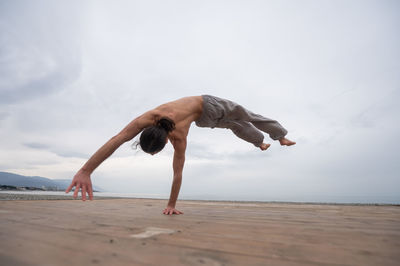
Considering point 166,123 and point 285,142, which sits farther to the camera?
point 285,142

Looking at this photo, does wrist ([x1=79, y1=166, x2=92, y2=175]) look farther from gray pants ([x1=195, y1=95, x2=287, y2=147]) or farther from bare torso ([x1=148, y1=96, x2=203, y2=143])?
gray pants ([x1=195, y1=95, x2=287, y2=147])

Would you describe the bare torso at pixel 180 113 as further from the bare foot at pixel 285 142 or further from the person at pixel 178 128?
the bare foot at pixel 285 142

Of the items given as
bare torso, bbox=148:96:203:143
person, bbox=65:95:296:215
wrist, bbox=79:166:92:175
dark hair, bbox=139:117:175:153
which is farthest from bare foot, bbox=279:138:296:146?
wrist, bbox=79:166:92:175

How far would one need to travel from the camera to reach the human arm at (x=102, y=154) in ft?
7.02

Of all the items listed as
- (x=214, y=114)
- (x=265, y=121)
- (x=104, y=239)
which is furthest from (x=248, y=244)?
(x=265, y=121)

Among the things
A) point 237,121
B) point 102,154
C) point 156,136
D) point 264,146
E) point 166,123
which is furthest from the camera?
point 264,146

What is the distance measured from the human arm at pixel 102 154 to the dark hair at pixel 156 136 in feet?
0.30

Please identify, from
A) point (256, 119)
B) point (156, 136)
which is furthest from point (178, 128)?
point (256, 119)

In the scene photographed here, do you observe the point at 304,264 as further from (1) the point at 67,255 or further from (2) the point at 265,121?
(2) the point at 265,121

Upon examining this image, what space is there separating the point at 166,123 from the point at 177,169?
617 millimetres

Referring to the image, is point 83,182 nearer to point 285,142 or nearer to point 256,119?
point 256,119

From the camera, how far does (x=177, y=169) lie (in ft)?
9.69

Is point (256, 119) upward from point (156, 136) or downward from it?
upward

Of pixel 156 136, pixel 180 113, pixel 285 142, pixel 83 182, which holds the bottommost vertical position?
pixel 83 182
